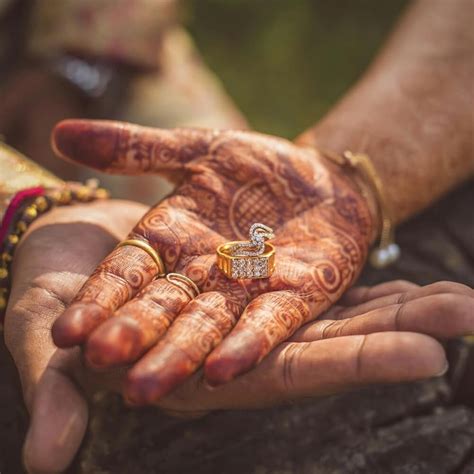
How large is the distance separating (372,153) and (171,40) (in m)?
1.77

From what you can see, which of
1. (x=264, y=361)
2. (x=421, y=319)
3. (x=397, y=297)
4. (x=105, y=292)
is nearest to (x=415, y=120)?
(x=397, y=297)

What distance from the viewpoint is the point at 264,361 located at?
4.46 feet

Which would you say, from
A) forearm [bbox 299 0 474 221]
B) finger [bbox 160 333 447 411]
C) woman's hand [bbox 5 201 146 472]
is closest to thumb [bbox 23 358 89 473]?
woman's hand [bbox 5 201 146 472]

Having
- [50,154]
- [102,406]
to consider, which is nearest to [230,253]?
[102,406]

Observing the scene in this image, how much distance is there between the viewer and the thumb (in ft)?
3.98

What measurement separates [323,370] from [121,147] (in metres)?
0.80

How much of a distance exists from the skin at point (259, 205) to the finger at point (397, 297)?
5 cm

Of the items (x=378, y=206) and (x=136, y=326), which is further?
(x=378, y=206)

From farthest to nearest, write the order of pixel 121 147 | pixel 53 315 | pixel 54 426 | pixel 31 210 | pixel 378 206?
→ pixel 378 206 < pixel 31 210 < pixel 121 147 < pixel 53 315 < pixel 54 426

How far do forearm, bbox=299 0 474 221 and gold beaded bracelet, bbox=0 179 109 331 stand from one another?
765 mm

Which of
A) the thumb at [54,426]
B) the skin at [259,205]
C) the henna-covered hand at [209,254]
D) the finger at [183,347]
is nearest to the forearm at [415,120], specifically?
the skin at [259,205]

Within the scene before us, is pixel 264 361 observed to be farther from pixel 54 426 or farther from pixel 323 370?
pixel 54 426

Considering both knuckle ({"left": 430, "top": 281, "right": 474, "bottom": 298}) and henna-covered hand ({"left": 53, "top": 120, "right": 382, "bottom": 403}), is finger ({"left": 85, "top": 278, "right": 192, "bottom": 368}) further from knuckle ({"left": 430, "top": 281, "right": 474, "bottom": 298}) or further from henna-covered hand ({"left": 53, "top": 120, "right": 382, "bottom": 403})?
knuckle ({"left": 430, "top": 281, "right": 474, "bottom": 298})

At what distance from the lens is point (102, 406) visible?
169 centimetres
